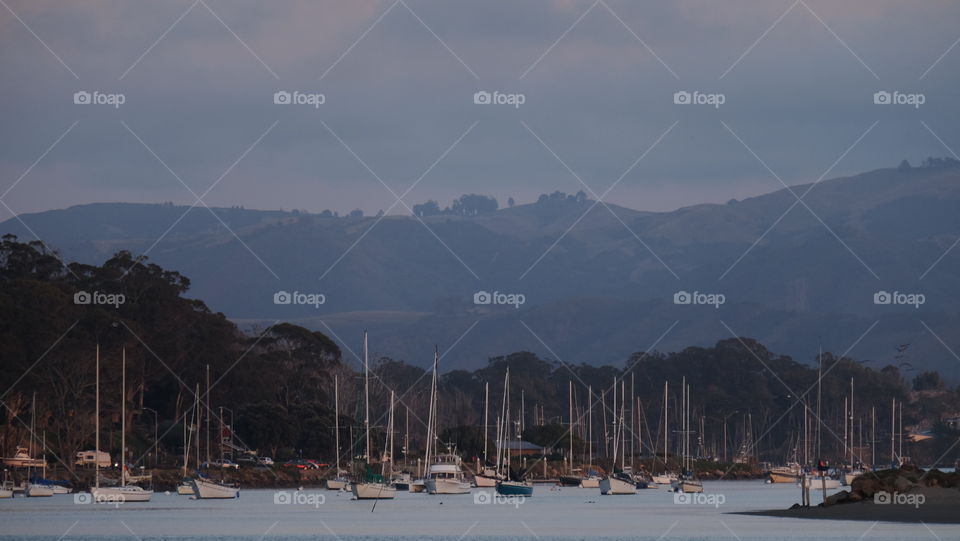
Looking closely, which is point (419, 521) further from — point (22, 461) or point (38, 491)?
point (22, 461)

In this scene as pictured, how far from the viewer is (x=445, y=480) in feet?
320

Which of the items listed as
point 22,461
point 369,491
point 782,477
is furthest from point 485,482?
point 782,477

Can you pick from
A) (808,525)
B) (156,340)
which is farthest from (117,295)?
(808,525)

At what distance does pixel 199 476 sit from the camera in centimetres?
9406

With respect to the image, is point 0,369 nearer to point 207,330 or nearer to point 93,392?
point 93,392

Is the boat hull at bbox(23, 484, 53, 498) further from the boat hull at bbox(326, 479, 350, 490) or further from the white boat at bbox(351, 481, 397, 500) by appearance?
the boat hull at bbox(326, 479, 350, 490)

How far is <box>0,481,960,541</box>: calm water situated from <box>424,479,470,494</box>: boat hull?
3582mm

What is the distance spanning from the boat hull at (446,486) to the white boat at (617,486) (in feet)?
36.4

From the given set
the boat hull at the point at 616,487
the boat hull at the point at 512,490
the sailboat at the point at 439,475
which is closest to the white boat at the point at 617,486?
the boat hull at the point at 616,487

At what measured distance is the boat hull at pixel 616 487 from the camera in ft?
343

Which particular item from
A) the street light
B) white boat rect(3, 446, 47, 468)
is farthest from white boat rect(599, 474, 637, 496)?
white boat rect(3, 446, 47, 468)

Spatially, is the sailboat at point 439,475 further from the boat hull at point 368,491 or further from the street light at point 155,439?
the street light at point 155,439

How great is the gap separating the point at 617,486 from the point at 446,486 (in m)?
14.0

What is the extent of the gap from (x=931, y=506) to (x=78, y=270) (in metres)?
89.3
